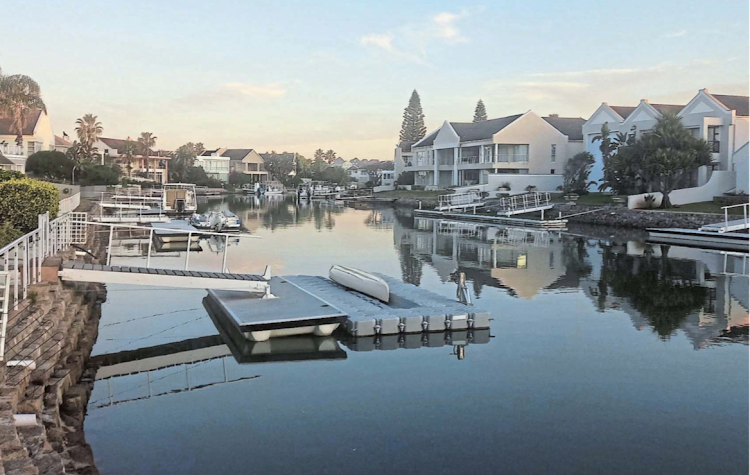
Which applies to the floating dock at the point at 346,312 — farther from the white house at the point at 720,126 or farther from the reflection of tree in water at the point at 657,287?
the white house at the point at 720,126

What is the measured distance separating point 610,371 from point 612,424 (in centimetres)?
291

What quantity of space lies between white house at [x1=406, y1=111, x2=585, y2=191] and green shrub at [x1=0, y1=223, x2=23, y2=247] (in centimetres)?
5341

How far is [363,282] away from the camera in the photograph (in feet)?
60.0

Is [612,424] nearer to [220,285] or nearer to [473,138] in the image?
[220,285]

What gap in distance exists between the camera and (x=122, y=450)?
362 inches

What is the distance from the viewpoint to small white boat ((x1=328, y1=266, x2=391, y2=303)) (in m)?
17.6

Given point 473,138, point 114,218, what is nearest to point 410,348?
point 114,218

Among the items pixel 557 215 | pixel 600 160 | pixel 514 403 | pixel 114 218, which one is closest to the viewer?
pixel 514 403

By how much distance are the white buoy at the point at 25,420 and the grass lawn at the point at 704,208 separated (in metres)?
41.7

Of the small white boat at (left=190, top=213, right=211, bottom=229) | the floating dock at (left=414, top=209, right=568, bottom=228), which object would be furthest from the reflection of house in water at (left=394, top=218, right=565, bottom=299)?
the small white boat at (left=190, top=213, right=211, bottom=229)

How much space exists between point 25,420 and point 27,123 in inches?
2838

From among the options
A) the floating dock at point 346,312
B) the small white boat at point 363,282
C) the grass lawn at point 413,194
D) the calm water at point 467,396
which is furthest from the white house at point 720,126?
the floating dock at point 346,312

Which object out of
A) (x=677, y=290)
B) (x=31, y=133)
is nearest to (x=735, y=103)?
(x=677, y=290)

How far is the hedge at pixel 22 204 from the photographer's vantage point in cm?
1970
